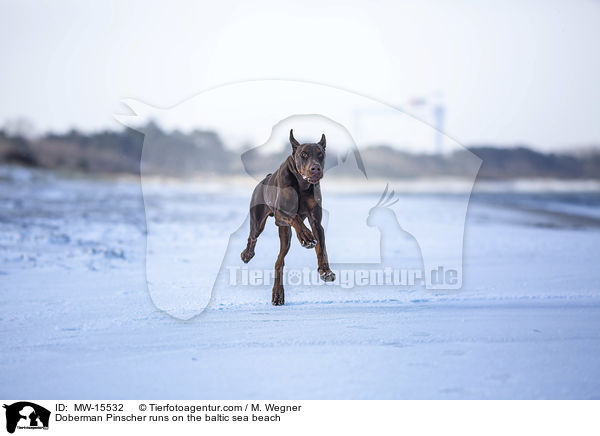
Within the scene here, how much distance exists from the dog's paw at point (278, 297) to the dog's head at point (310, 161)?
4.54 feet

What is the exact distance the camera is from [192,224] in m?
11.3

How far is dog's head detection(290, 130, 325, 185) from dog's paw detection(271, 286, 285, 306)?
1.38 meters

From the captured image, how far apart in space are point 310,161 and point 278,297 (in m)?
1.64

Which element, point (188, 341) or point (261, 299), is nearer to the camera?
point (188, 341)

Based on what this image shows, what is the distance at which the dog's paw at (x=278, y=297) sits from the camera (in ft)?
15.4

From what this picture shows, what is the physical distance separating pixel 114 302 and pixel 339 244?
16.1 feet

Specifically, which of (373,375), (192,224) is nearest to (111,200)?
(192,224)

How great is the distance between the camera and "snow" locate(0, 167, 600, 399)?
3203 millimetres

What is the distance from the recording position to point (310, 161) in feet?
11.8
